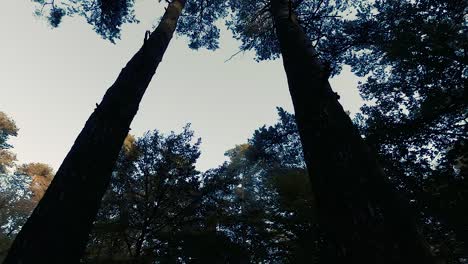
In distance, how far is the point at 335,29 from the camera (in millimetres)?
11078

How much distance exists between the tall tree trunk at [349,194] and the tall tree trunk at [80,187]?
1.99 metres

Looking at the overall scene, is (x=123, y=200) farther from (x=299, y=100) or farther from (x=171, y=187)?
(x=299, y=100)

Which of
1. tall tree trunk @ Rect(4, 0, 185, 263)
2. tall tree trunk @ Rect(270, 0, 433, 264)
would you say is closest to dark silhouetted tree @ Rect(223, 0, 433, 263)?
tall tree trunk @ Rect(270, 0, 433, 264)

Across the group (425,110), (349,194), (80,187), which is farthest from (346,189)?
(425,110)

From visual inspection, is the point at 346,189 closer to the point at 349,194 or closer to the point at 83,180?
the point at 349,194

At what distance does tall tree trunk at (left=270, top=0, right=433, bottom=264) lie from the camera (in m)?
1.75

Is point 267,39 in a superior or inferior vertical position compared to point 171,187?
superior

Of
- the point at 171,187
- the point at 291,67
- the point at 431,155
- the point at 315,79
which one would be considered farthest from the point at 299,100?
the point at 171,187

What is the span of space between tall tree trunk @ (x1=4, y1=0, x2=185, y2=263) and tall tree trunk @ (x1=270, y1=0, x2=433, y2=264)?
1990 millimetres

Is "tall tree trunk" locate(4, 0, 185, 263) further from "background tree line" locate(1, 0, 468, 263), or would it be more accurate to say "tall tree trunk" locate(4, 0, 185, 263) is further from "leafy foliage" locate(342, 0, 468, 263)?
"leafy foliage" locate(342, 0, 468, 263)

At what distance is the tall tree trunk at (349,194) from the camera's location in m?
1.75

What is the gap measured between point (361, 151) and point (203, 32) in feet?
40.3

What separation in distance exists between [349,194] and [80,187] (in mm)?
2355

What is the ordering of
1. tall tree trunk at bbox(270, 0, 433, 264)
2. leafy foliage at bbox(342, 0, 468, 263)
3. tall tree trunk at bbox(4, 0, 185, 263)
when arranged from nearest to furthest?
tall tree trunk at bbox(270, 0, 433, 264)
tall tree trunk at bbox(4, 0, 185, 263)
leafy foliage at bbox(342, 0, 468, 263)
